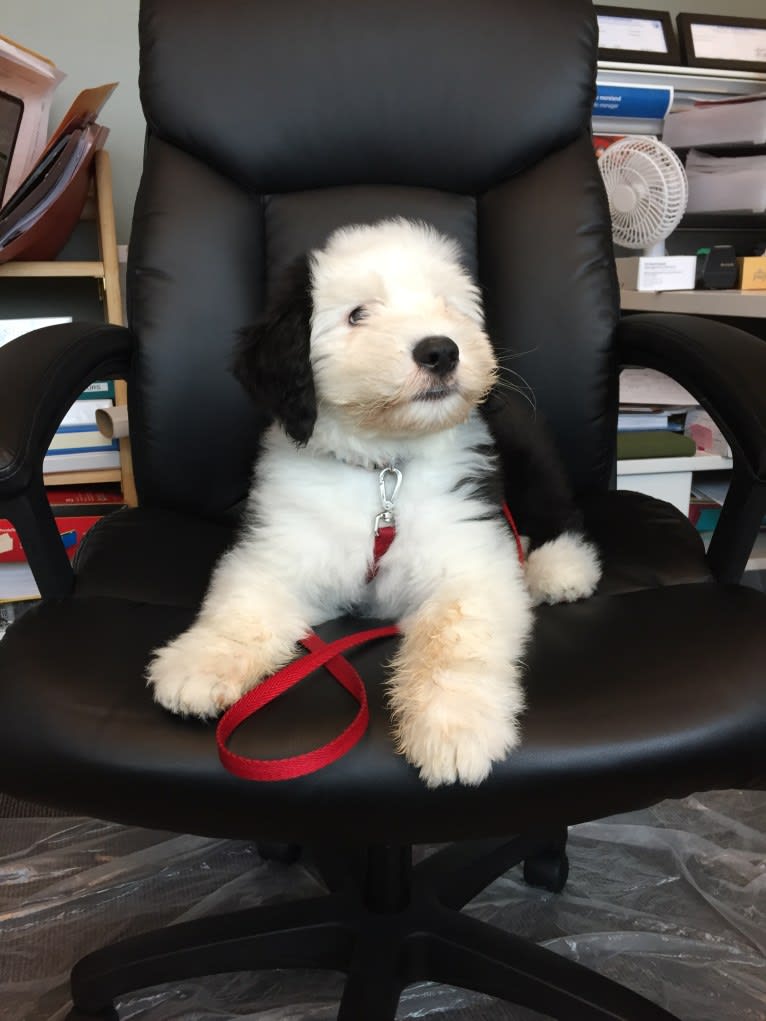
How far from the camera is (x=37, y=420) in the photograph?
96 cm

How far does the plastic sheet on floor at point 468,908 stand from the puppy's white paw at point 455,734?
2.50ft

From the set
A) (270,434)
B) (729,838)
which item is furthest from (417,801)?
(729,838)

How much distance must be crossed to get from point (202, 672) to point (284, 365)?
1.32ft

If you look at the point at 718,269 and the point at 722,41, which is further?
the point at 722,41

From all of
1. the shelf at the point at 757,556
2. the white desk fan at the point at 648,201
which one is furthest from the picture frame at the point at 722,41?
the shelf at the point at 757,556

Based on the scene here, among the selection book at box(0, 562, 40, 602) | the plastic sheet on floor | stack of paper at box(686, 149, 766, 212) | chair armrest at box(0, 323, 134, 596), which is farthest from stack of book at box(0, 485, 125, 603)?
stack of paper at box(686, 149, 766, 212)

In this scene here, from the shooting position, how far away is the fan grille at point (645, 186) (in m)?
2.08

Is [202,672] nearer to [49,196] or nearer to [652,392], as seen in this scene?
[49,196]

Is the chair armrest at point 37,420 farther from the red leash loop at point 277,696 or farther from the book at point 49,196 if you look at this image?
the book at point 49,196

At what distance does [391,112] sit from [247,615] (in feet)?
3.15

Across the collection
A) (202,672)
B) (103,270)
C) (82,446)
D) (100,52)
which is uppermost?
(100,52)

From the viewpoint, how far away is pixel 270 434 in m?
1.29

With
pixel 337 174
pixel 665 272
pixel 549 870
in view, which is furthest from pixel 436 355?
pixel 665 272

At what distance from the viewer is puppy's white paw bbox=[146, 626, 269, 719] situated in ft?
2.72
